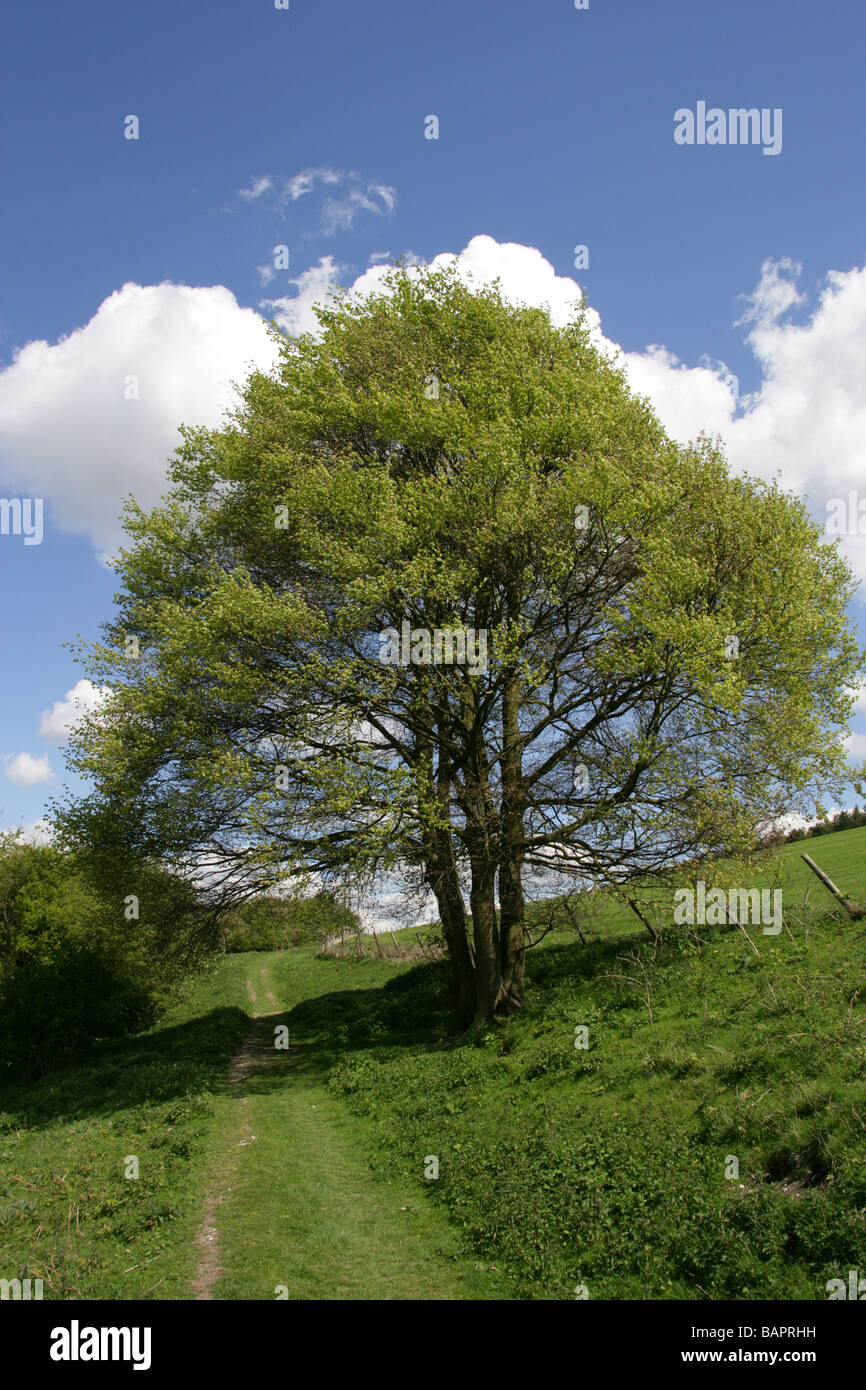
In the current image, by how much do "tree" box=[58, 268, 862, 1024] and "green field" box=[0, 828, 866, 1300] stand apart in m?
3.63

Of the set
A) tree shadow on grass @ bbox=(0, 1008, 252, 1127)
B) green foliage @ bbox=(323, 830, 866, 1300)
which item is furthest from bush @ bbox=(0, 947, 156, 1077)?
green foliage @ bbox=(323, 830, 866, 1300)

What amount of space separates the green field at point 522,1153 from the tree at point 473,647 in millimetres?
3629

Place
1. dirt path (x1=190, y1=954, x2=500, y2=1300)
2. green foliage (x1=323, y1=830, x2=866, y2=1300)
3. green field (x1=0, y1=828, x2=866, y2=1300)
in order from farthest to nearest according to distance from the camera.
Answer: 1. dirt path (x1=190, y1=954, x2=500, y2=1300)
2. green field (x1=0, y1=828, x2=866, y2=1300)
3. green foliage (x1=323, y1=830, x2=866, y2=1300)

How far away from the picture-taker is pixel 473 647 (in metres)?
19.0

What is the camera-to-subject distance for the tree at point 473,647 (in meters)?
18.2

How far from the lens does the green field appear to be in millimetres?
9055

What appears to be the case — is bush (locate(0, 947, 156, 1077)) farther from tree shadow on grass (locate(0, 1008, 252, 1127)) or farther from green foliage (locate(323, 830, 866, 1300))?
green foliage (locate(323, 830, 866, 1300))

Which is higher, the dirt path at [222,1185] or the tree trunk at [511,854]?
the tree trunk at [511,854]

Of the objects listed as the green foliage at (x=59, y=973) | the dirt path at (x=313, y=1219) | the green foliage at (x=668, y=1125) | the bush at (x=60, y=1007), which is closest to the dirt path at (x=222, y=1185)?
the dirt path at (x=313, y=1219)

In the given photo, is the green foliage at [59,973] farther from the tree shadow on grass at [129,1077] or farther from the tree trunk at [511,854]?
the tree trunk at [511,854]

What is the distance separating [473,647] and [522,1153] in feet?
34.7

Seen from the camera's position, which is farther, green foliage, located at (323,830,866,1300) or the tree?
the tree
